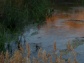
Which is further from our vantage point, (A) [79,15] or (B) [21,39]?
(A) [79,15]

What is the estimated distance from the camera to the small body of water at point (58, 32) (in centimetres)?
998

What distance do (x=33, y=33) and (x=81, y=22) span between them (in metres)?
4.02

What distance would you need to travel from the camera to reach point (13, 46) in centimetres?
946

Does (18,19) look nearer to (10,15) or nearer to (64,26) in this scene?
(10,15)

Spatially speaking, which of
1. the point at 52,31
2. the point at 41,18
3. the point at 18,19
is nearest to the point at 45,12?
the point at 41,18

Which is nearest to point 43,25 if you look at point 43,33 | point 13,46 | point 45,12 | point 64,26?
point 64,26

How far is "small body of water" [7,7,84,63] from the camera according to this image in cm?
998

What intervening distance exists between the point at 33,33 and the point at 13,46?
2497mm

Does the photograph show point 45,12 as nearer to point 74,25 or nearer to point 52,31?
point 74,25

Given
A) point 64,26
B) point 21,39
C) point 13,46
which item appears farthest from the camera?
point 64,26

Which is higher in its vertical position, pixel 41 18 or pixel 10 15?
pixel 10 15

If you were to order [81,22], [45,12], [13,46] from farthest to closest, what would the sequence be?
[45,12], [81,22], [13,46]

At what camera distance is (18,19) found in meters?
11.4

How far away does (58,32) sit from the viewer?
1234 centimetres
